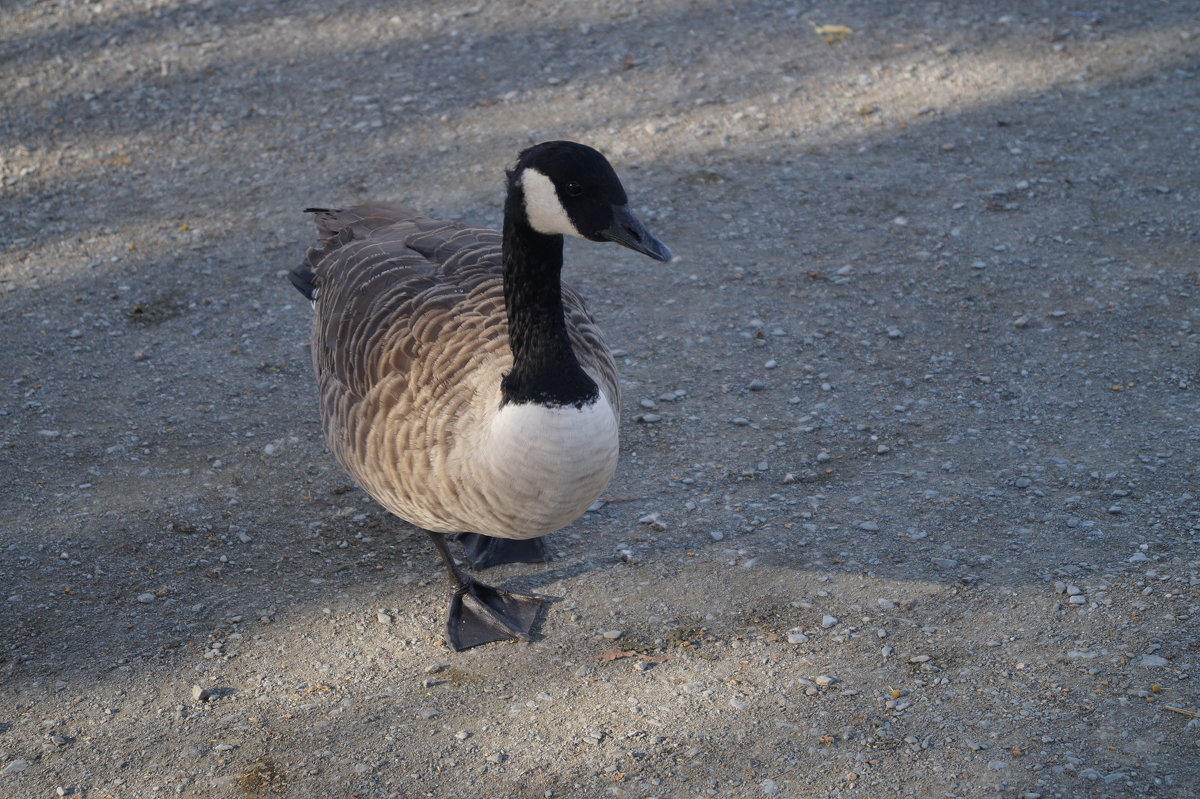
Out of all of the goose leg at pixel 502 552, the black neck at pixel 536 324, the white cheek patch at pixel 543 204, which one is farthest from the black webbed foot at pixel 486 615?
the white cheek patch at pixel 543 204

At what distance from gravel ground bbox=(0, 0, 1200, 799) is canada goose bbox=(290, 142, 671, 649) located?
583mm

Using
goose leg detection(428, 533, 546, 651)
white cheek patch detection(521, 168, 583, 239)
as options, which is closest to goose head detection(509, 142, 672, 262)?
white cheek patch detection(521, 168, 583, 239)

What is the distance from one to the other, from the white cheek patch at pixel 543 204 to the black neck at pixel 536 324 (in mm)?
38

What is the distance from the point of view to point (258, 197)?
643cm

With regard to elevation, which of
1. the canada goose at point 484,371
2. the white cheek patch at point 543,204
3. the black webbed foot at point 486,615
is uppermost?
the white cheek patch at point 543,204

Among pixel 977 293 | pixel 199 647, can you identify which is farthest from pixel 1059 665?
pixel 199 647

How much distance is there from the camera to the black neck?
3.23 meters

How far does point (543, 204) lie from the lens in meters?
3.20

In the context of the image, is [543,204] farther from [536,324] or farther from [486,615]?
[486,615]

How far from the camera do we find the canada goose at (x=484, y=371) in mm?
3221

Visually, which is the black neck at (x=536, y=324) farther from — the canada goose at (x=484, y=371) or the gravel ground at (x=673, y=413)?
the gravel ground at (x=673, y=413)

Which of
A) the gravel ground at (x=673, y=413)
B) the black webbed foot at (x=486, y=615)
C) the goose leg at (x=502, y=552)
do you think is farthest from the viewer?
the goose leg at (x=502, y=552)

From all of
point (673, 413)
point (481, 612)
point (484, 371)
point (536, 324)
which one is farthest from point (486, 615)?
point (673, 413)

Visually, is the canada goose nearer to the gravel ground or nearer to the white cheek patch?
the white cheek patch
